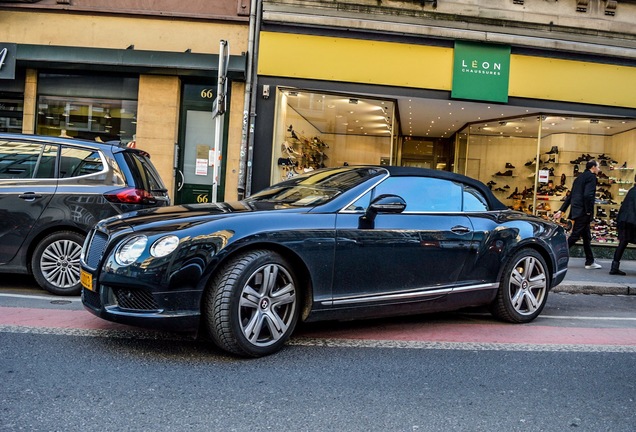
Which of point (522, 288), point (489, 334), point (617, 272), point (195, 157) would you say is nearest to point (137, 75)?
point (195, 157)

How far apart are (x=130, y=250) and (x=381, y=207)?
1986 mm

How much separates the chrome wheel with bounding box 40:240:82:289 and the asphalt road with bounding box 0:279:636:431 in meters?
0.79

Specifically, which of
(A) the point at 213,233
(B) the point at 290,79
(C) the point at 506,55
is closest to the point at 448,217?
(A) the point at 213,233

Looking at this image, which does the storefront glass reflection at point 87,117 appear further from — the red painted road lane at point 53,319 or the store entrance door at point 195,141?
the red painted road lane at point 53,319

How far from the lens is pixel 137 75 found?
12367 mm

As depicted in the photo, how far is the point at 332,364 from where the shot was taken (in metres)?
4.11

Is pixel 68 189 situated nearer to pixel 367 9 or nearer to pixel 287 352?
pixel 287 352

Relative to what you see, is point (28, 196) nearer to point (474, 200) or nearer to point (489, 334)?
point (474, 200)

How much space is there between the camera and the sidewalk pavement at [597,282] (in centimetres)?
841

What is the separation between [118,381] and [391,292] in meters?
2.27

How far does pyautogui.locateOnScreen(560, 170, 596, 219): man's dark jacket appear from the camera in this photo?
33.7 ft

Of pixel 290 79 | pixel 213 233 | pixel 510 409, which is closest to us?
pixel 510 409

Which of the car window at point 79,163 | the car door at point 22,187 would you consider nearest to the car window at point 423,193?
the car window at point 79,163

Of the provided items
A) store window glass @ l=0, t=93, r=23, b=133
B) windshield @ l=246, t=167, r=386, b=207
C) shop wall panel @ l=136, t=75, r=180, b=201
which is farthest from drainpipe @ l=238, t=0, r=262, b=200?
windshield @ l=246, t=167, r=386, b=207
